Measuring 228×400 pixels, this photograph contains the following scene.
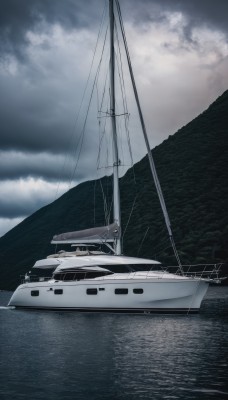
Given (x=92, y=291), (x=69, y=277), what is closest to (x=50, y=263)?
(x=69, y=277)

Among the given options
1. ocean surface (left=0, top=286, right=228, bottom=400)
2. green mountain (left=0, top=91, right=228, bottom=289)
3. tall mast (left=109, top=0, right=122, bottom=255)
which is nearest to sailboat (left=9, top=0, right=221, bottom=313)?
tall mast (left=109, top=0, right=122, bottom=255)

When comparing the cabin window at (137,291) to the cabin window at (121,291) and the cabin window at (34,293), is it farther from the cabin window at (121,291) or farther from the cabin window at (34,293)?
the cabin window at (34,293)

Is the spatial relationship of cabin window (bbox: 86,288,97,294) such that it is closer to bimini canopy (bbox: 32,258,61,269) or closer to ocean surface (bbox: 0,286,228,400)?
ocean surface (bbox: 0,286,228,400)

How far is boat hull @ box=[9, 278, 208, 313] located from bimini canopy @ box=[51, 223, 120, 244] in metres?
2.95

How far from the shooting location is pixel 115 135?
30.7 meters

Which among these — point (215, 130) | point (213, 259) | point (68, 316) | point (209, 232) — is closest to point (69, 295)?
point (68, 316)

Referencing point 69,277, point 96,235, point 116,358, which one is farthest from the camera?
point 96,235

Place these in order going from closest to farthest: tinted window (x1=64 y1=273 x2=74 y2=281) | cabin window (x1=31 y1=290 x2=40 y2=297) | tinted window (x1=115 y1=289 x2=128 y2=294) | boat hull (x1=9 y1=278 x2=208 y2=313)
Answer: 1. boat hull (x1=9 y1=278 x2=208 y2=313)
2. tinted window (x1=115 y1=289 x2=128 y2=294)
3. tinted window (x1=64 y1=273 x2=74 y2=281)
4. cabin window (x1=31 y1=290 x2=40 y2=297)

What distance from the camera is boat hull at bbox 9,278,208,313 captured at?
90.3 ft

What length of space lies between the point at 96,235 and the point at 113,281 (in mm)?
3829

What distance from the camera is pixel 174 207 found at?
353 feet

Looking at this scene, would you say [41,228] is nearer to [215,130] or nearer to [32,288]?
[215,130]

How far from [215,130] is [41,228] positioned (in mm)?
71727

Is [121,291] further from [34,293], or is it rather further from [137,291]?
[34,293]
